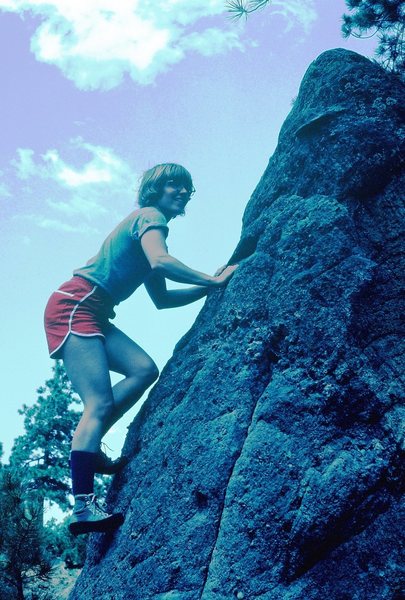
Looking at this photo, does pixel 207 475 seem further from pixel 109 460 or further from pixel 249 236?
pixel 249 236

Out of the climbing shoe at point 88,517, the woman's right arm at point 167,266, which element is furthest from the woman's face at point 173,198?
the climbing shoe at point 88,517

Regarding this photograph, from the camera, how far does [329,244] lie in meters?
3.00

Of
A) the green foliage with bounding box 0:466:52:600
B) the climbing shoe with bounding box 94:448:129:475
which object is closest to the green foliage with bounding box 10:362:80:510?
the green foliage with bounding box 0:466:52:600

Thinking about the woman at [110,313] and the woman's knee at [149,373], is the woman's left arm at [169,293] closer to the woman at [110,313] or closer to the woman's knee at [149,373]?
the woman at [110,313]

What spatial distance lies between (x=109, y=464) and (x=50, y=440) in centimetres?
900

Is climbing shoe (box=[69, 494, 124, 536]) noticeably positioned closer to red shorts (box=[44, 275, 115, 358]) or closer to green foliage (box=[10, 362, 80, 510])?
red shorts (box=[44, 275, 115, 358])

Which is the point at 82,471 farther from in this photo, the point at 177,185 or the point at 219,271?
the point at 177,185

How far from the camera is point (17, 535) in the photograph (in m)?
6.12

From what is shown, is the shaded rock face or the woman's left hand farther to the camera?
the woman's left hand

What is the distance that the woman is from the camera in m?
2.95

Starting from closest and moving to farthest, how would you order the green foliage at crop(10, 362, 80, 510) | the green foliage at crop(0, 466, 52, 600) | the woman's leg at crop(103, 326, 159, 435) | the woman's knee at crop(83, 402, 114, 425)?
the woman's knee at crop(83, 402, 114, 425)
the woman's leg at crop(103, 326, 159, 435)
the green foliage at crop(0, 466, 52, 600)
the green foliage at crop(10, 362, 80, 510)

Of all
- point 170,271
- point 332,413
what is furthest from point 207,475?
point 170,271

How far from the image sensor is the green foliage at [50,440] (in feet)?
34.7

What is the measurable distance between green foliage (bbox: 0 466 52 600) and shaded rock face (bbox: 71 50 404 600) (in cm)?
361
